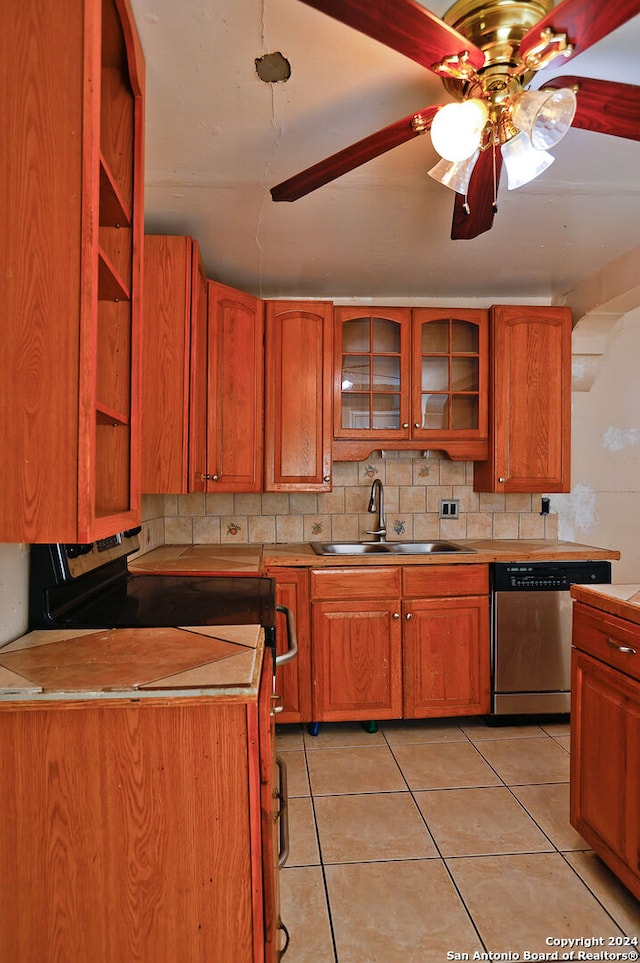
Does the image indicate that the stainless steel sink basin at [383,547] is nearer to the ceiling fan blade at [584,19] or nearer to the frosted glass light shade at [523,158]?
the frosted glass light shade at [523,158]

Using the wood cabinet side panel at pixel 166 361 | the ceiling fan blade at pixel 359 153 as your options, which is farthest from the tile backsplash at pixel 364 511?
the ceiling fan blade at pixel 359 153


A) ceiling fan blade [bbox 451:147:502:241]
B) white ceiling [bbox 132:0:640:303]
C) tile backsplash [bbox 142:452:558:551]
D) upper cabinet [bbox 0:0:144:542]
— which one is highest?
white ceiling [bbox 132:0:640:303]

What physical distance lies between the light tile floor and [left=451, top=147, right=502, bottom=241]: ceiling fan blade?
193 cm

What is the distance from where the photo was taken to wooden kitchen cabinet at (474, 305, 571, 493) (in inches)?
123

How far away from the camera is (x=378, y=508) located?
328 cm

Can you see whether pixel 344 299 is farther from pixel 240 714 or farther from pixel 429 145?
pixel 240 714

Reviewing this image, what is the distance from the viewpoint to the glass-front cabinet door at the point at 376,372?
3.12 meters

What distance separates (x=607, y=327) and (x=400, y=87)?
2140 millimetres

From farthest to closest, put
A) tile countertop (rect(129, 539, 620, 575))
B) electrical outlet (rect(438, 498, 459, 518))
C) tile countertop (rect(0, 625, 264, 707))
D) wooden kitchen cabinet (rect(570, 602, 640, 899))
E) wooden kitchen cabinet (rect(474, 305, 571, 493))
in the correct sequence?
electrical outlet (rect(438, 498, 459, 518))
wooden kitchen cabinet (rect(474, 305, 571, 493))
tile countertop (rect(129, 539, 620, 575))
wooden kitchen cabinet (rect(570, 602, 640, 899))
tile countertop (rect(0, 625, 264, 707))

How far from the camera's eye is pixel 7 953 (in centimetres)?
105

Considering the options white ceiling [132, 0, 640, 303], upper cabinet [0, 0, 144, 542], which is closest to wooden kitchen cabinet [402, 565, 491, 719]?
white ceiling [132, 0, 640, 303]

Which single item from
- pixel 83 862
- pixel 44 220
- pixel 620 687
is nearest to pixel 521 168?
pixel 44 220

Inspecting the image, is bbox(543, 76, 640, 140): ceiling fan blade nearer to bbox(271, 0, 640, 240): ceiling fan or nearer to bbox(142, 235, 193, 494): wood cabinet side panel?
bbox(271, 0, 640, 240): ceiling fan

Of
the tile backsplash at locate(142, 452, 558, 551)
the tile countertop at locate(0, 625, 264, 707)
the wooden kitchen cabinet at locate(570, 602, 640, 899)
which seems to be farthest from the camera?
the tile backsplash at locate(142, 452, 558, 551)
